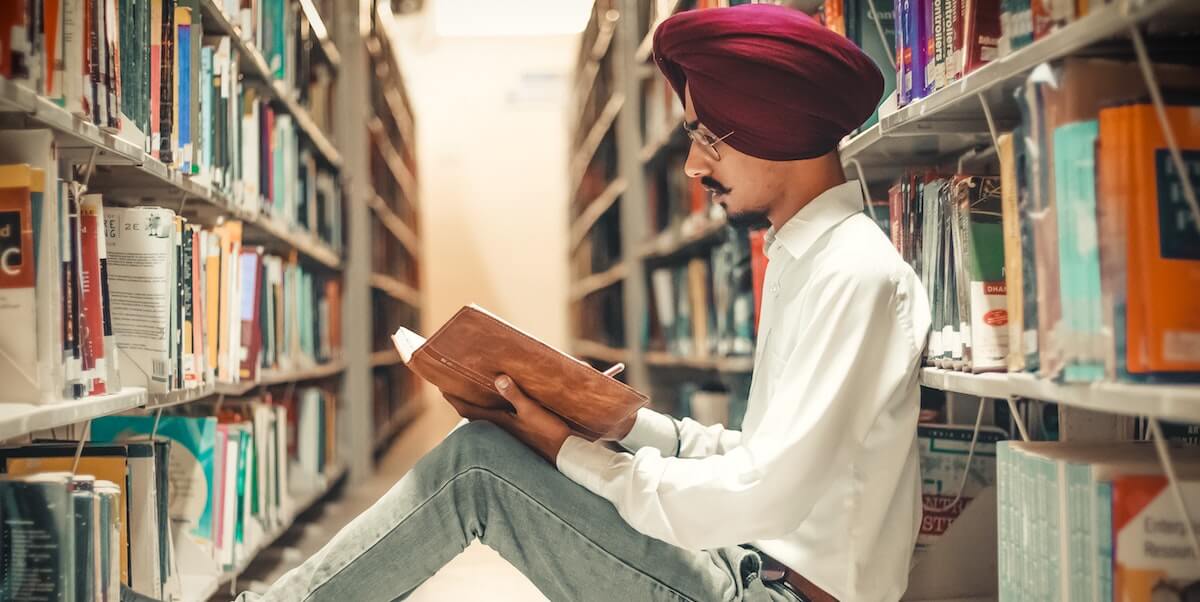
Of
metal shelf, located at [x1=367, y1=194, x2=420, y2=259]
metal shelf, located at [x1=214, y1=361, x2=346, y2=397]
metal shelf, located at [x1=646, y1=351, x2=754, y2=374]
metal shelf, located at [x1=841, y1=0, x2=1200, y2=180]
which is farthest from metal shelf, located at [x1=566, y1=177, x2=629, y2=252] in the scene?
metal shelf, located at [x1=841, y1=0, x2=1200, y2=180]

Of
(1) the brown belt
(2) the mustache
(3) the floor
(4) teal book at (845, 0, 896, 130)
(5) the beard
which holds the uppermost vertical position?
(4) teal book at (845, 0, 896, 130)

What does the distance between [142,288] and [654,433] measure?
91 cm

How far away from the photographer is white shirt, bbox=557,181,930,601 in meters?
1.22

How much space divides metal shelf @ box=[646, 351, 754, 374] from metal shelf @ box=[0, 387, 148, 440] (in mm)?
1686

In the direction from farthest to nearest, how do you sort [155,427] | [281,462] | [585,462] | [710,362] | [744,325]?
[710,362] → [744,325] → [281,462] → [155,427] → [585,462]

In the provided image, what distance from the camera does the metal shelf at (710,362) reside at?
111 inches

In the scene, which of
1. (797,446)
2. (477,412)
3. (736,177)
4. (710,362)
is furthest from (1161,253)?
(710,362)

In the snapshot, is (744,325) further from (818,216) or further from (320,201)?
(320,201)

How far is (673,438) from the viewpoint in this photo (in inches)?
65.1

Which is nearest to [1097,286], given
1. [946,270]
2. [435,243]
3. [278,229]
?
[946,270]

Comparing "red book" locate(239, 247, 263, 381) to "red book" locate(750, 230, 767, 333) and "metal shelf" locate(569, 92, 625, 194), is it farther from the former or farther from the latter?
"metal shelf" locate(569, 92, 625, 194)

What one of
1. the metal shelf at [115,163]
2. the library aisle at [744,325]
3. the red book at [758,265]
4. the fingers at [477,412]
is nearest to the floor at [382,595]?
the library aisle at [744,325]

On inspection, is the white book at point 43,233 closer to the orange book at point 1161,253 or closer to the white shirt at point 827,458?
the white shirt at point 827,458

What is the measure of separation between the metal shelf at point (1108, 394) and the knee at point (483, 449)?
618 mm
